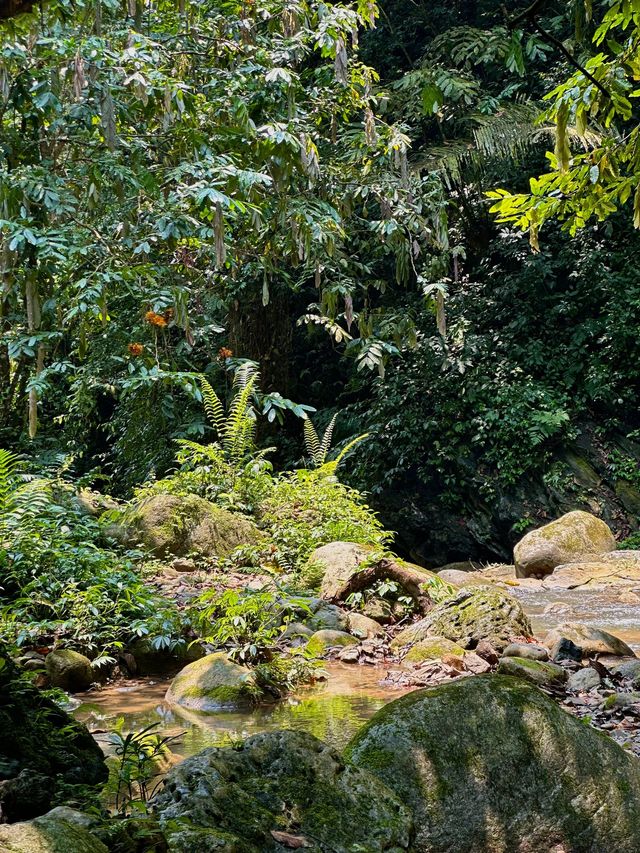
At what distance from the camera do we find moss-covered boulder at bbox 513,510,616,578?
10.8 meters

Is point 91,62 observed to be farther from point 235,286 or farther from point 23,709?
point 235,286

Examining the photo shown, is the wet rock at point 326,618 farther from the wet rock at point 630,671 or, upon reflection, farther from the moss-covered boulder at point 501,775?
the moss-covered boulder at point 501,775

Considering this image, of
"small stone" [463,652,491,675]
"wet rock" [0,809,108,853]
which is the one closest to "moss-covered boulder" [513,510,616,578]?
"small stone" [463,652,491,675]

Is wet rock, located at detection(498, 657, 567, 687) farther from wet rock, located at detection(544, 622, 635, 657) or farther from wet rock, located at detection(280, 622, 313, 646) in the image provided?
wet rock, located at detection(280, 622, 313, 646)

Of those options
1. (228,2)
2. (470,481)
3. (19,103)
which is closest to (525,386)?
(470,481)

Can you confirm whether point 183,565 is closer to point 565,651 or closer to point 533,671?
point 565,651

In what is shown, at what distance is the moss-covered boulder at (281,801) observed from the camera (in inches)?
82.5

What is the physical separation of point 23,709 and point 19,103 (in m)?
4.11

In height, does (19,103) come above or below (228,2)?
below

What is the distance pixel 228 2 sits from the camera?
789 cm

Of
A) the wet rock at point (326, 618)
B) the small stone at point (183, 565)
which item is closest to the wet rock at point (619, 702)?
the wet rock at point (326, 618)

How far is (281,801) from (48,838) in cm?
79

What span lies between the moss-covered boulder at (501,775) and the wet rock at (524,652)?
8.54ft

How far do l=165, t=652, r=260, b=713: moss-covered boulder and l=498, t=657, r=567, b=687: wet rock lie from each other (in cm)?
153
